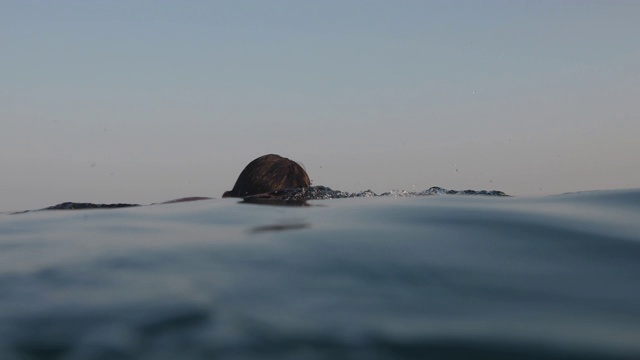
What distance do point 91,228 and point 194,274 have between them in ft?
14.8

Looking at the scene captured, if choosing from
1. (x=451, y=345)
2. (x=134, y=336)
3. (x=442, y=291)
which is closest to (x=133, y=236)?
(x=134, y=336)

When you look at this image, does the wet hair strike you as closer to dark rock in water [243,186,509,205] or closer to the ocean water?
dark rock in water [243,186,509,205]

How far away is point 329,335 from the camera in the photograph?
538 centimetres

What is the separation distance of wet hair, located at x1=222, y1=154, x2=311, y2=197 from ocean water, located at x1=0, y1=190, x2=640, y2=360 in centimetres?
346

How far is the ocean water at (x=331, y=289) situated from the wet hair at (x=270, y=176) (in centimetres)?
346

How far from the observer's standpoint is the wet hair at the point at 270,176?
46.2 feet

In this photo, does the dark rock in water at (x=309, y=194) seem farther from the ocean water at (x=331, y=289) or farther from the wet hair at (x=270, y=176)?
the ocean water at (x=331, y=289)

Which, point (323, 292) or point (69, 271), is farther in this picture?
point (69, 271)

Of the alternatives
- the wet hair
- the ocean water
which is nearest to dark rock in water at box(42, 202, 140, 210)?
the wet hair

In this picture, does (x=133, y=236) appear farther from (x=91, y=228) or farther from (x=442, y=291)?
(x=442, y=291)

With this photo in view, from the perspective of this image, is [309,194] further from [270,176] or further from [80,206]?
[80,206]

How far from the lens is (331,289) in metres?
6.43

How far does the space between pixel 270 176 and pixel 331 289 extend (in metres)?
7.85

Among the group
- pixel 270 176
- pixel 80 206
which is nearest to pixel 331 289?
pixel 270 176
